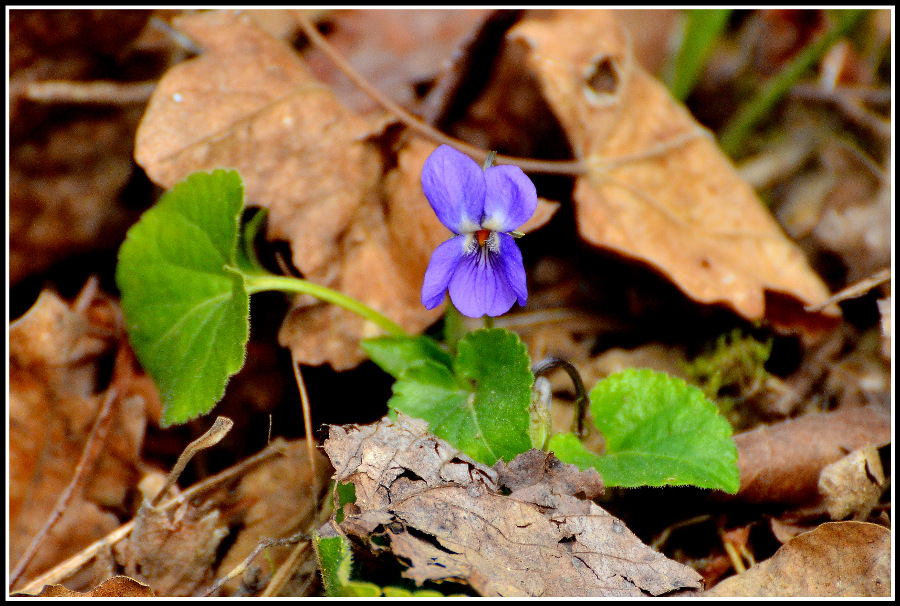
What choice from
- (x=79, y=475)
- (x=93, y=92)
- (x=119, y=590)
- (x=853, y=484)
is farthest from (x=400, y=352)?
(x=93, y=92)

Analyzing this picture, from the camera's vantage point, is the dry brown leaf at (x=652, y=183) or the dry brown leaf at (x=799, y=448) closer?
the dry brown leaf at (x=799, y=448)

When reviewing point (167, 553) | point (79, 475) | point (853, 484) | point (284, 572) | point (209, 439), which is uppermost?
point (853, 484)

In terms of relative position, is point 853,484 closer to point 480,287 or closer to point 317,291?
point 480,287

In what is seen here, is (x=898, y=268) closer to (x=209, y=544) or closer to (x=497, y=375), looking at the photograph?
(x=497, y=375)

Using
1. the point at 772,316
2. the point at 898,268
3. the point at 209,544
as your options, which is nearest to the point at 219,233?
the point at 209,544

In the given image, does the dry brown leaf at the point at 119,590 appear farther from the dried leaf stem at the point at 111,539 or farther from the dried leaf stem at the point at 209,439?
the dried leaf stem at the point at 209,439

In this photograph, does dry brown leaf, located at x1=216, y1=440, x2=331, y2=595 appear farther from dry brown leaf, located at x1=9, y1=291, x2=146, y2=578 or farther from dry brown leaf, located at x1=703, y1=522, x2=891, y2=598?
dry brown leaf, located at x1=703, y1=522, x2=891, y2=598

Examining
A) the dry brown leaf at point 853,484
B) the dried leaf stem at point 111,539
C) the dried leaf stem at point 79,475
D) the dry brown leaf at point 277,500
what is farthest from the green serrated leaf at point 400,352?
the dry brown leaf at point 853,484
